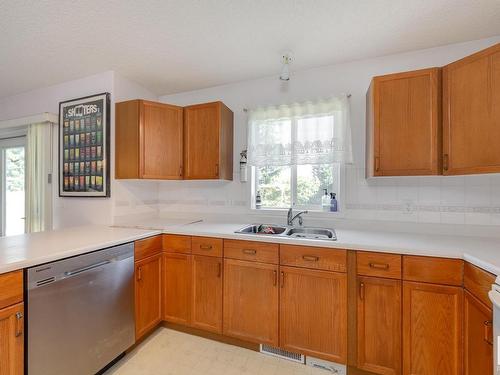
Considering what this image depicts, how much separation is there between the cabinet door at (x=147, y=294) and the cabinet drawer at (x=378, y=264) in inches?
62.7

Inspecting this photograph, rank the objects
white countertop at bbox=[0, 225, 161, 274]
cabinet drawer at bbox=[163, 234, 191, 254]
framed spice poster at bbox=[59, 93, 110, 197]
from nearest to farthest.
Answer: white countertop at bbox=[0, 225, 161, 274] < cabinet drawer at bbox=[163, 234, 191, 254] < framed spice poster at bbox=[59, 93, 110, 197]

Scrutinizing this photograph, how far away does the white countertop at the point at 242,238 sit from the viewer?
4.00 feet

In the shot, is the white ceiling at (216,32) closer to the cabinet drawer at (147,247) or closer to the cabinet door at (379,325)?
the cabinet drawer at (147,247)

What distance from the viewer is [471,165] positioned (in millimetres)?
1478

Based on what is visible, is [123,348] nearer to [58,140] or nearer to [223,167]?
[223,167]

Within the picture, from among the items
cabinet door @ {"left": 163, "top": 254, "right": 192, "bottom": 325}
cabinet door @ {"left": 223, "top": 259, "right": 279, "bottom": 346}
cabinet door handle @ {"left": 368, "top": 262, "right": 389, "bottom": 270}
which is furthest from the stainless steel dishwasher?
cabinet door handle @ {"left": 368, "top": 262, "right": 389, "bottom": 270}

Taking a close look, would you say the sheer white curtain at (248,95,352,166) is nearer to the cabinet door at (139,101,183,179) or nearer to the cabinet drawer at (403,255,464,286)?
the cabinet door at (139,101,183,179)

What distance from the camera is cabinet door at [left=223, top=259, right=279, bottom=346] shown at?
1.72 m

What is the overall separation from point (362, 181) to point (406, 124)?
→ 0.58m

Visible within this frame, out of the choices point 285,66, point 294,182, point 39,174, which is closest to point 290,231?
point 294,182

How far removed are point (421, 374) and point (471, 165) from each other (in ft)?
4.36

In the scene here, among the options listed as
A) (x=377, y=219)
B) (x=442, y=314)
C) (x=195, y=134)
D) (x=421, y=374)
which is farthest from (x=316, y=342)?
(x=195, y=134)

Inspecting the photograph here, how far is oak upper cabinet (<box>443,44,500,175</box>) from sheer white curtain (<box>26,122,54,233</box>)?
3.64 m

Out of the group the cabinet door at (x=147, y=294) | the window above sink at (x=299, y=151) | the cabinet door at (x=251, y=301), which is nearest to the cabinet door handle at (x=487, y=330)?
the cabinet door at (x=251, y=301)
